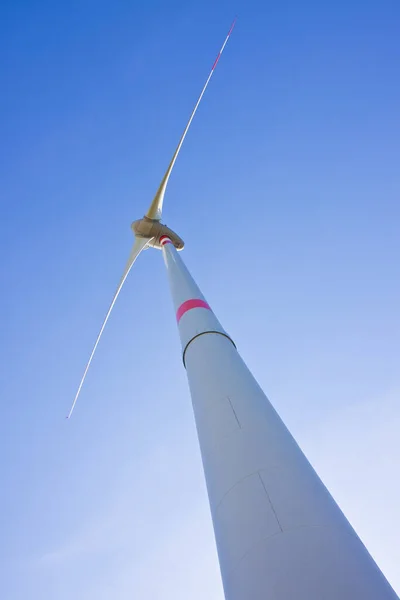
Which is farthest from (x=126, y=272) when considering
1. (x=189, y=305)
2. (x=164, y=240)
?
(x=189, y=305)

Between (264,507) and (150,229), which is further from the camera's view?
(150,229)

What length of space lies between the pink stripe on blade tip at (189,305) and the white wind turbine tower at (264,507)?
1.85m

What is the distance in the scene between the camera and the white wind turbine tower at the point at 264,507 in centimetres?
275

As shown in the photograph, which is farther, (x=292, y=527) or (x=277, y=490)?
(x=277, y=490)

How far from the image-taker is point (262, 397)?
5.07m

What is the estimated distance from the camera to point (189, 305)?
7.77m

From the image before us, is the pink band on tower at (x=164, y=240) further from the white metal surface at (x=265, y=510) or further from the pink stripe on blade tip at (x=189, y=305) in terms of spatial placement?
the white metal surface at (x=265, y=510)

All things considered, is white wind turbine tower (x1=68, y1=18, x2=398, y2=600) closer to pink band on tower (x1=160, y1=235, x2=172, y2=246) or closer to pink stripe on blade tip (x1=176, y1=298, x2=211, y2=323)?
pink stripe on blade tip (x1=176, y1=298, x2=211, y2=323)

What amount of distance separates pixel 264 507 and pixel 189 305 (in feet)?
15.7

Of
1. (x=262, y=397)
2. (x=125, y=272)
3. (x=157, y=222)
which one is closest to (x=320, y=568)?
(x=262, y=397)

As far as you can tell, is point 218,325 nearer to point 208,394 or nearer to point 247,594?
point 208,394

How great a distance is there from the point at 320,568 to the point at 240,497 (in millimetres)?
987

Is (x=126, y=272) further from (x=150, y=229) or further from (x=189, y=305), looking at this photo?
→ (x=189, y=305)

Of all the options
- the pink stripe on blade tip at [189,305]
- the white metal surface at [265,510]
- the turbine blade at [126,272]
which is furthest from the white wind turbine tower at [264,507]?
the turbine blade at [126,272]
